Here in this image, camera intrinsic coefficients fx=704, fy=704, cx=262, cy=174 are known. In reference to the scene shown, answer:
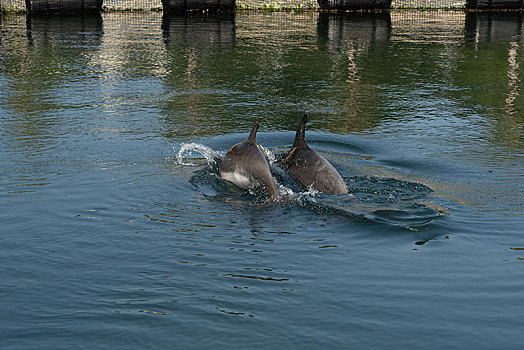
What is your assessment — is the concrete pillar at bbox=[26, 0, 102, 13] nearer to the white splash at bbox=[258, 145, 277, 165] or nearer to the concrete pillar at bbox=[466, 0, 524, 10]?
the concrete pillar at bbox=[466, 0, 524, 10]

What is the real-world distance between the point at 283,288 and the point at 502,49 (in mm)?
17688

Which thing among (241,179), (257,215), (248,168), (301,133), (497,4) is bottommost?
(257,215)

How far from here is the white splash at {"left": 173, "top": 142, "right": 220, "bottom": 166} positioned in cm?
978

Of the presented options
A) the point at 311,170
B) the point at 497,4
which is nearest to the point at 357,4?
the point at 497,4

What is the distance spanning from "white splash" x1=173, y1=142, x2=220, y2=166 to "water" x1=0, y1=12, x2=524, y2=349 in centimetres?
4

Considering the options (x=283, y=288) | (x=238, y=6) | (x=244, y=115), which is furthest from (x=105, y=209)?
(x=238, y=6)

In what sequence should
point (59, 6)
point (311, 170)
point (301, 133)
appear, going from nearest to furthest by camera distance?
point (311, 170) → point (301, 133) → point (59, 6)

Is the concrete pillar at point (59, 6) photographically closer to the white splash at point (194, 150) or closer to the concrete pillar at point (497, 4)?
the concrete pillar at point (497, 4)

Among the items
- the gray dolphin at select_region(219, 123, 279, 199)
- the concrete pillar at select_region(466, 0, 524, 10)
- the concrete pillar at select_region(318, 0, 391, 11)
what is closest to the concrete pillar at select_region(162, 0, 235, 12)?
the concrete pillar at select_region(318, 0, 391, 11)

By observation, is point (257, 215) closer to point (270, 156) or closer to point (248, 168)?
point (248, 168)

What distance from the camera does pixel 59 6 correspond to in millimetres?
31969

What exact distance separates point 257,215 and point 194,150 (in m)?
2.87

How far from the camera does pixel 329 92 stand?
50.1 ft

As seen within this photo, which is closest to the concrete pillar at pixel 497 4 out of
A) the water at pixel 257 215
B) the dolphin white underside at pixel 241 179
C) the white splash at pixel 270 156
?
the water at pixel 257 215
